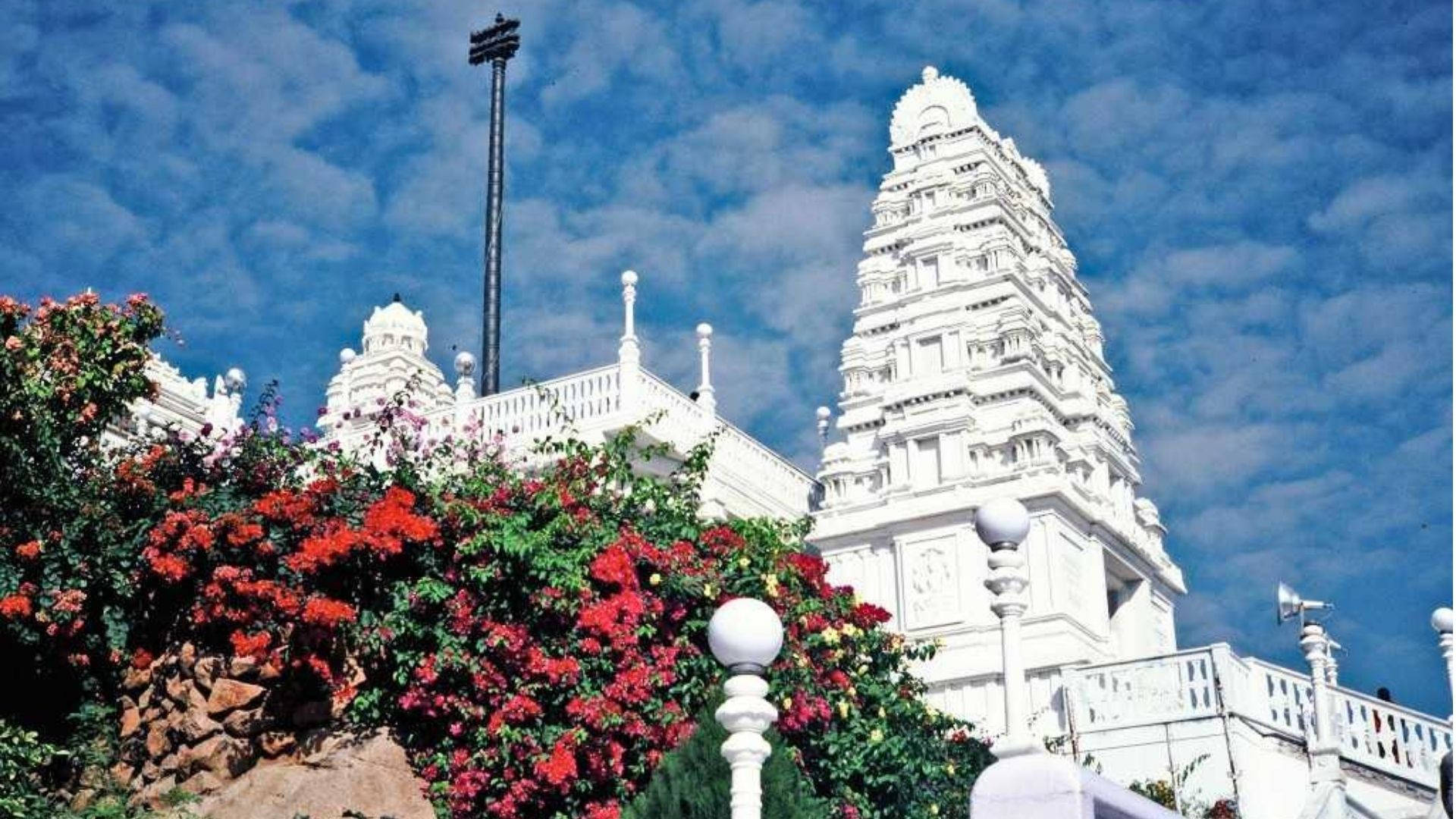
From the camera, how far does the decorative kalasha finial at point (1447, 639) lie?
16.2 m

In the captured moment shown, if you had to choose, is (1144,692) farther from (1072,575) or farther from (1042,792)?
(1042,792)

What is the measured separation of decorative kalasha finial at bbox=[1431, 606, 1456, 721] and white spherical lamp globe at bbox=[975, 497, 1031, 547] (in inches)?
313

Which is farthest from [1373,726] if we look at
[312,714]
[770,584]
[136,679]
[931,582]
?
[136,679]

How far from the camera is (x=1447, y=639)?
16.7 meters

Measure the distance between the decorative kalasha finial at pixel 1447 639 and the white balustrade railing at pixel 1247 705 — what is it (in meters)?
2.58

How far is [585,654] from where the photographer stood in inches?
596

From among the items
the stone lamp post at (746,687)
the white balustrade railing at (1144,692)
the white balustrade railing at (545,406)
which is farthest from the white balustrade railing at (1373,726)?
the stone lamp post at (746,687)

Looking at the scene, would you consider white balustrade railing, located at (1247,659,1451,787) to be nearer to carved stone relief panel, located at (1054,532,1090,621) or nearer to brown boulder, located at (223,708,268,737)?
carved stone relief panel, located at (1054,532,1090,621)

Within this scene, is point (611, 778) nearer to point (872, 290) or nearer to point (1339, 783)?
point (1339, 783)

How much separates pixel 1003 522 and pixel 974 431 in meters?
20.3

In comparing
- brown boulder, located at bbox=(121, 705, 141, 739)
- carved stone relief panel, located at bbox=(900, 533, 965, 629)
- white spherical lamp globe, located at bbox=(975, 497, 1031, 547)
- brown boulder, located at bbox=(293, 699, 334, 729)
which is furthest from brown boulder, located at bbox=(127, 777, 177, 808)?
carved stone relief panel, located at bbox=(900, 533, 965, 629)

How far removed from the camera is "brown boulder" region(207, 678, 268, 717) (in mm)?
15336

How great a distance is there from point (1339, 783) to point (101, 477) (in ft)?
40.7

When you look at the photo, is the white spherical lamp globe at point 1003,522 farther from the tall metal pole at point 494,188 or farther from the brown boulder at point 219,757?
the tall metal pole at point 494,188
